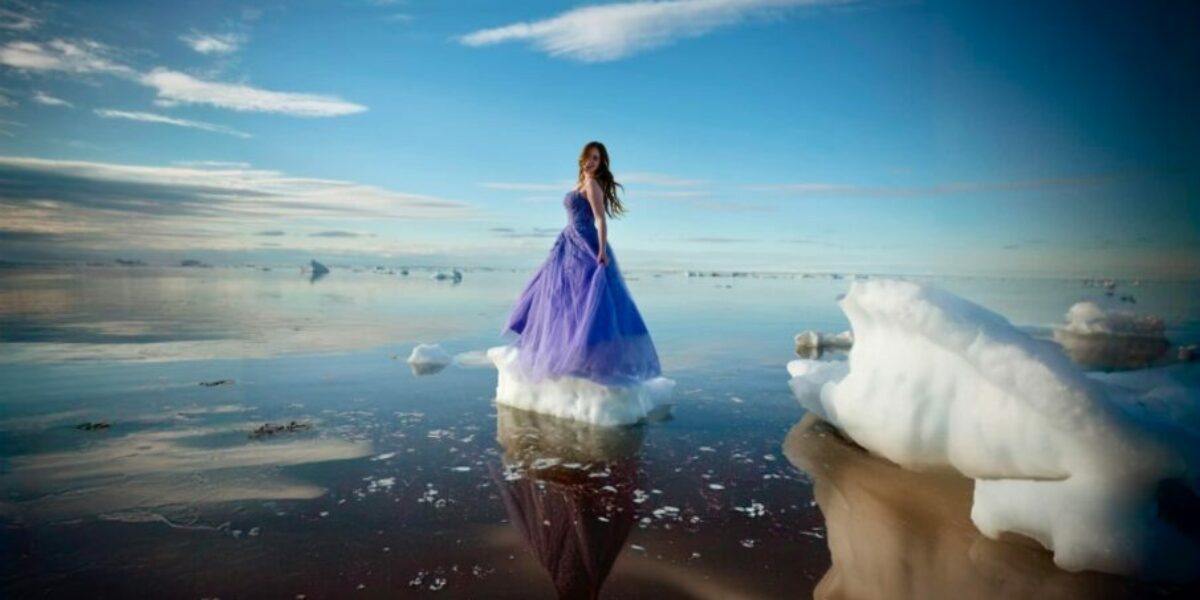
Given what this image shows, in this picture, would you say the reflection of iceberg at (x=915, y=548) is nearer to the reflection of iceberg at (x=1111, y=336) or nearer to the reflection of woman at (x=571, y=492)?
the reflection of woman at (x=571, y=492)

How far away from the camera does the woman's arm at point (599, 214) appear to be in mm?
6750

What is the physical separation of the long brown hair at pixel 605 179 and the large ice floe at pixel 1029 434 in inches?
130

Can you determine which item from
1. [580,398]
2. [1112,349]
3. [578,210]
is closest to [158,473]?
[580,398]

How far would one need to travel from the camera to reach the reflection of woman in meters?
3.29

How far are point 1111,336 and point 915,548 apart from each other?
15.0 metres

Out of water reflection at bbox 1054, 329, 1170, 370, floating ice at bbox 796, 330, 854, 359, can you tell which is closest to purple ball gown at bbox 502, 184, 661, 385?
floating ice at bbox 796, 330, 854, 359

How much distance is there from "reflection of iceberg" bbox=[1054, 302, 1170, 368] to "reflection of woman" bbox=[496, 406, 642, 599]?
390 inches

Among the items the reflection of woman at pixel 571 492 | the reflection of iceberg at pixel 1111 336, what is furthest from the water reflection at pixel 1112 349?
the reflection of woman at pixel 571 492

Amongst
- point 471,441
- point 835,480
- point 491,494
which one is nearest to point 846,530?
point 835,480

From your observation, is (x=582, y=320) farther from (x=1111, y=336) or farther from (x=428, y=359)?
(x=1111, y=336)

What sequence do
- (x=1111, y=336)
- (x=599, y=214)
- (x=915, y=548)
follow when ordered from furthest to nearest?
(x=1111, y=336)
(x=599, y=214)
(x=915, y=548)

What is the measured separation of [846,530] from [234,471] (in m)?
4.54

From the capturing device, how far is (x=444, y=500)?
160 inches

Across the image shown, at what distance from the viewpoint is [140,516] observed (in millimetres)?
3670
